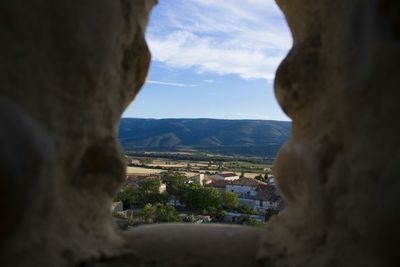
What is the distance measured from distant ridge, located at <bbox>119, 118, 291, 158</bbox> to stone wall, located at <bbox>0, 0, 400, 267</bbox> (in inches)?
2571

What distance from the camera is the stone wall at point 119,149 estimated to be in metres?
1.59

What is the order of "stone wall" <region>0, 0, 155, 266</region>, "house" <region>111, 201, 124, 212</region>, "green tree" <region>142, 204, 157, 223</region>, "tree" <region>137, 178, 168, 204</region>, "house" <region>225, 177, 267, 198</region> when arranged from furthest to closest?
"house" <region>225, 177, 267, 198</region>, "tree" <region>137, 178, 168, 204</region>, "house" <region>111, 201, 124, 212</region>, "green tree" <region>142, 204, 157, 223</region>, "stone wall" <region>0, 0, 155, 266</region>

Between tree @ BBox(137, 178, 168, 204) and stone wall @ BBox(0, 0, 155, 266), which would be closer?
stone wall @ BBox(0, 0, 155, 266)

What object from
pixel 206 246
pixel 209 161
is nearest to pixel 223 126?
pixel 209 161

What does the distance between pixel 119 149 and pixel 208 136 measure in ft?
285

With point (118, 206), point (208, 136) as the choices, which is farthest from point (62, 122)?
point (208, 136)

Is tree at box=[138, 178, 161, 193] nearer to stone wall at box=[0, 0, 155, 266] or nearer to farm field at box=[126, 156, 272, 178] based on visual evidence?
stone wall at box=[0, 0, 155, 266]

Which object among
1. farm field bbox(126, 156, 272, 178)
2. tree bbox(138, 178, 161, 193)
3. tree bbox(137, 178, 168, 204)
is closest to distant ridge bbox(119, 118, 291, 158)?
farm field bbox(126, 156, 272, 178)

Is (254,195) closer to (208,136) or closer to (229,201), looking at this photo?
(229,201)

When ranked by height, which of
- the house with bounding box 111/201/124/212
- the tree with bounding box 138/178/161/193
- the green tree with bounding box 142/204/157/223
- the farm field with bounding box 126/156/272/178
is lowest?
the farm field with bounding box 126/156/272/178

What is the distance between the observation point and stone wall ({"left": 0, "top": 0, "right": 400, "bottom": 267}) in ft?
5.22

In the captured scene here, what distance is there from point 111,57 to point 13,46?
63 centimetres

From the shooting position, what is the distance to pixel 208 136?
293ft

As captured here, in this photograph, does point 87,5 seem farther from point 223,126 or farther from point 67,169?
point 223,126
